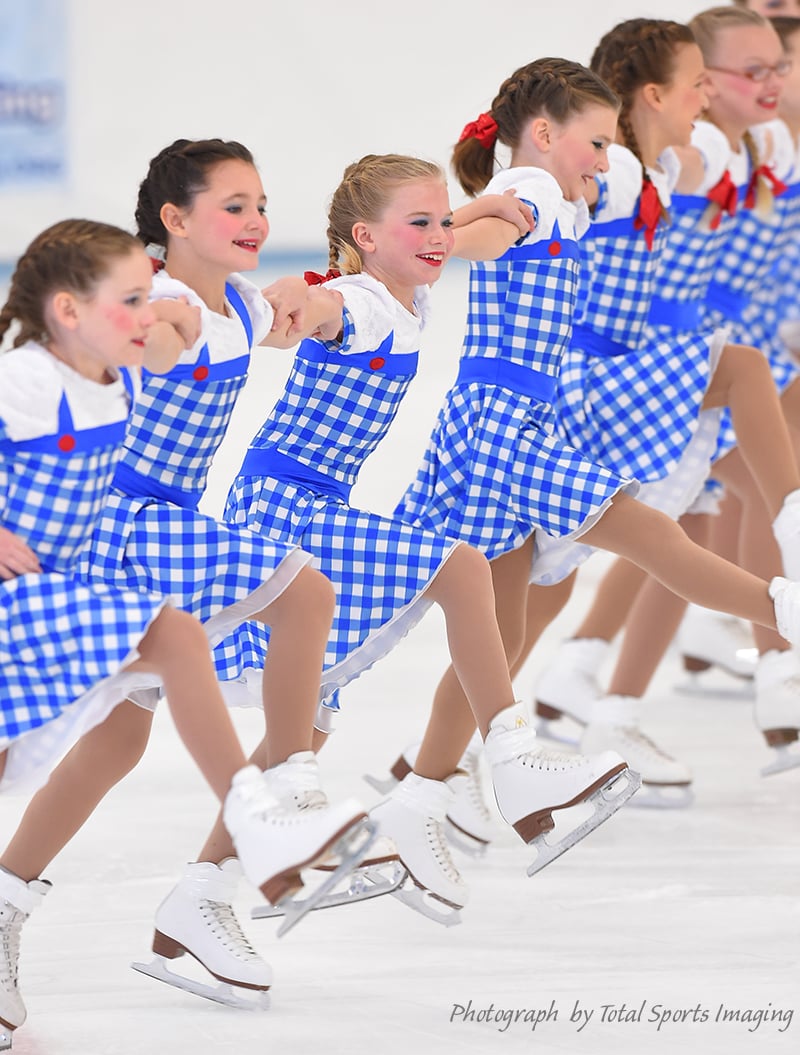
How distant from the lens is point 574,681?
425 centimetres

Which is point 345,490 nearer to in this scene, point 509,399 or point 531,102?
point 509,399

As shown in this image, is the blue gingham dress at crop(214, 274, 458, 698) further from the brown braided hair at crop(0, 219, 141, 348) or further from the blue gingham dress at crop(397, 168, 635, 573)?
the brown braided hair at crop(0, 219, 141, 348)

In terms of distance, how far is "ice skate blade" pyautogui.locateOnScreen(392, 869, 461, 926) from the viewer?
2.92m

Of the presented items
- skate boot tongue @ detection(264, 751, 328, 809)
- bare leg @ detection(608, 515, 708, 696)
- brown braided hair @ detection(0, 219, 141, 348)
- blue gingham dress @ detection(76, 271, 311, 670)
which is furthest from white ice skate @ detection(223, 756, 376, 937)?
bare leg @ detection(608, 515, 708, 696)

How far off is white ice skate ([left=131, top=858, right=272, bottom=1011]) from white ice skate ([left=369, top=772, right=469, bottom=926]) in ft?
1.00

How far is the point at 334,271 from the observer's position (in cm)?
295

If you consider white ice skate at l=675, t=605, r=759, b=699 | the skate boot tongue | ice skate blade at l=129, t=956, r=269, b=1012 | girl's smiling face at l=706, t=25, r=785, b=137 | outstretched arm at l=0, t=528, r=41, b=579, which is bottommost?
white ice skate at l=675, t=605, r=759, b=699

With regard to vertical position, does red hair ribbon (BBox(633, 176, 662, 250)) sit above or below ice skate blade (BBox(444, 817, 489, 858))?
above

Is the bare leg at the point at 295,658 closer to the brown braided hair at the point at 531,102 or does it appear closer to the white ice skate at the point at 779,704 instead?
the brown braided hair at the point at 531,102

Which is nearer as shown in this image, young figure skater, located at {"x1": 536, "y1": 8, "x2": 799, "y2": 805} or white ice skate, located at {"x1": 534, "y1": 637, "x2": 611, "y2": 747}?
young figure skater, located at {"x1": 536, "y1": 8, "x2": 799, "y2": 805}

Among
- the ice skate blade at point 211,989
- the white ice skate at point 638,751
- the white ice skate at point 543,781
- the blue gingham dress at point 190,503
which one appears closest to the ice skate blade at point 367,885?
the ice skate blade at point 211,989

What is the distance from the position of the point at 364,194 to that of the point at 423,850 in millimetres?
1141

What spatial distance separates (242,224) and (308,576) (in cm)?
57

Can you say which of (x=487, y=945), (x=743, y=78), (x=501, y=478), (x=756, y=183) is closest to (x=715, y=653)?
(x=756, y=183)
